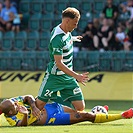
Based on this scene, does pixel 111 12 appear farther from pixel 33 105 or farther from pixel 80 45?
pixel 33 105

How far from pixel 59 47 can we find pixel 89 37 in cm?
965

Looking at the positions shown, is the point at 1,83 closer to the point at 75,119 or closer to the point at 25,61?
the point at 25,61

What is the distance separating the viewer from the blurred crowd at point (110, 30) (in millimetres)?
19172

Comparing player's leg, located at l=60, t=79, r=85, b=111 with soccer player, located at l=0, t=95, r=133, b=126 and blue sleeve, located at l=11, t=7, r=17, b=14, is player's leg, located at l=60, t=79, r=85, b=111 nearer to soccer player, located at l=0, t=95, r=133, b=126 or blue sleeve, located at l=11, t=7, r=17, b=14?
soccer player, located at l=0, t=95, r=133, b=126

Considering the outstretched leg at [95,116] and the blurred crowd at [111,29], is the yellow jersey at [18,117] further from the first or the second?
the blurred crowd at [111,29]

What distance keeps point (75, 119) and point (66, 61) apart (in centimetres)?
101

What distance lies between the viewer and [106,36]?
1925 cm

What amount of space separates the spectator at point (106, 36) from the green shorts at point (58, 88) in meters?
9.03

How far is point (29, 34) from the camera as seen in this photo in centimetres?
2066

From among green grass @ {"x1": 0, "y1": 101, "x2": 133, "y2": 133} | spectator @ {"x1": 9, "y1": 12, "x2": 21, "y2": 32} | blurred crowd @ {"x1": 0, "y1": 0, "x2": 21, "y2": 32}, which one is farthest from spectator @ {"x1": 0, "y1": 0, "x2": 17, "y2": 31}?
green grass @ {"x1": 0, "y1": 101, "x2": 133, "y2": 133}

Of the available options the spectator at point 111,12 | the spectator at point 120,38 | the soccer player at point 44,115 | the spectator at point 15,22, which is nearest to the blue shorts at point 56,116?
the soccer player at point 44,115

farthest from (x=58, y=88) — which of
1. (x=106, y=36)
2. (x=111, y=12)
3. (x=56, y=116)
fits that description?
(x=111, y=12)

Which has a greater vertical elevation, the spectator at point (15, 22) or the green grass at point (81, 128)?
the spectator at point (15, 22)

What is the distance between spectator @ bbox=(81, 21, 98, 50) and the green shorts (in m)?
9.16
